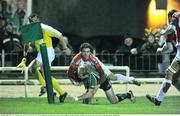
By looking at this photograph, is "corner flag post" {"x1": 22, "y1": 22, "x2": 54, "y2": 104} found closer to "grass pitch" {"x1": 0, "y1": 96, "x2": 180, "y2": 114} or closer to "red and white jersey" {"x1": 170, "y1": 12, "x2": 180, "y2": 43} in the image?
"grass pitch" {"x1": 0, "y1": 96, "x2": 180, "y2": 114}

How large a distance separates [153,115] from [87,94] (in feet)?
11.4

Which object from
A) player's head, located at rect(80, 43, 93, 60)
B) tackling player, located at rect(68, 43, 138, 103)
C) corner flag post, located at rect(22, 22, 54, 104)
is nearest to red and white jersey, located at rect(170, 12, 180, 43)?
tackling player, located at rect(68, 43, 138, 103)

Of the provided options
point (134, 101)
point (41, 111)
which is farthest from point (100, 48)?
point (41, 111)

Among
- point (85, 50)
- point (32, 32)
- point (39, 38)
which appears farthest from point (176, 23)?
point (32, 32)

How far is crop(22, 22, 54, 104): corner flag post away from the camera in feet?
54.1

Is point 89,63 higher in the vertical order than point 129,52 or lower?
higher

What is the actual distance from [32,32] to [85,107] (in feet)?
6.92

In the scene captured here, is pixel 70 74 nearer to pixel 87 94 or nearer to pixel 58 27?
pixel 87 94

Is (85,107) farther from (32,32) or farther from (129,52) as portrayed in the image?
(129,52)

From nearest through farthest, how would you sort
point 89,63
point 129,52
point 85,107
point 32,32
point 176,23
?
1. point 85,107
2. point 176,23
3. point 32,32
4. point 89,63
5. point 129,52

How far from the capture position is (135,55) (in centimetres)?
2478

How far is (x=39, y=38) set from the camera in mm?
16578

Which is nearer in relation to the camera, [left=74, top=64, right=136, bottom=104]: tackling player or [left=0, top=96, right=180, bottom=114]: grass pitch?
[left=0, top=96, right=180, bottom=114]: grass pitch

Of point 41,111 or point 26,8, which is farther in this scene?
point 26,8
